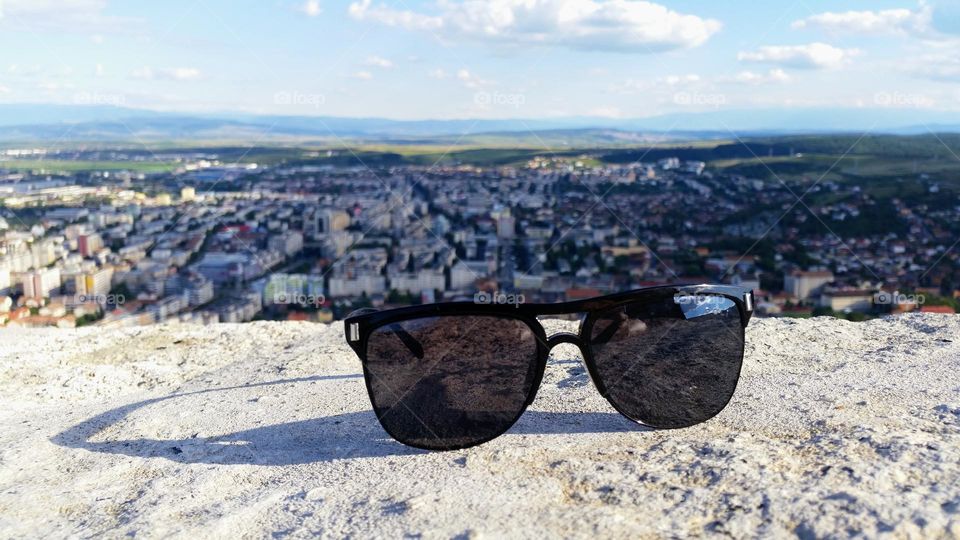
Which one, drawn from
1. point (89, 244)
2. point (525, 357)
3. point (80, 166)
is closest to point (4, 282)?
point (89, 244)

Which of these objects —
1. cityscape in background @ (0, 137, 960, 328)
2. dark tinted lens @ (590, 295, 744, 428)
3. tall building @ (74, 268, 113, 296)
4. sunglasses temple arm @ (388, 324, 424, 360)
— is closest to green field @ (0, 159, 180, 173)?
cityscape in background @ (0, 137, 960, 328)

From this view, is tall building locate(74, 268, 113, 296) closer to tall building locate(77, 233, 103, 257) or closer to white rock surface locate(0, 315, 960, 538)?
tall building locate(77, 233, 103, 257)

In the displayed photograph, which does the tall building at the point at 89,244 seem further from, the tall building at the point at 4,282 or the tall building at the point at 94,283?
the tall building at the point at 4,282

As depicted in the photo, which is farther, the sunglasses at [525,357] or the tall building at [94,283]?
the tall building at [94,283]

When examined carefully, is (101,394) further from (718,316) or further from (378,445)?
(718,316)

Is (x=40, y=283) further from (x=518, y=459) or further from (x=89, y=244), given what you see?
(x=518, y=459)

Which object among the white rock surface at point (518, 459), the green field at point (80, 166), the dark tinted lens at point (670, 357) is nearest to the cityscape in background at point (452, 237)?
the green field at point (80, 166)

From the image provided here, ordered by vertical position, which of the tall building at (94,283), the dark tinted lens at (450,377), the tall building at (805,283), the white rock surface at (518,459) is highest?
the dark tinted lens at (450,377)
